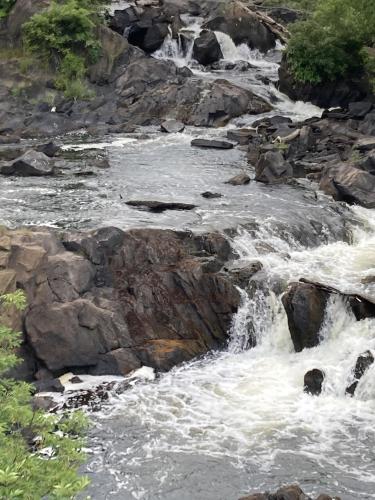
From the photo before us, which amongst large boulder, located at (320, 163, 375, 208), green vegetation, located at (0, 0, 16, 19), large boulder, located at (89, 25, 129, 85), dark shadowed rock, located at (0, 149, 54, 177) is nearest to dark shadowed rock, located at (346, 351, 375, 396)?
large boulder, located at (320, 163, 375, 208)

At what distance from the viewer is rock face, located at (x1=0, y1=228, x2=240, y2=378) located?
1916 centimetres

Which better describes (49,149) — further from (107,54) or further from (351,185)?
(351,185)

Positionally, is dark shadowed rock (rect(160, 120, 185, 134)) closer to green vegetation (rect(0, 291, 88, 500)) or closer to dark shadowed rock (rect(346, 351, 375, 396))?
dark shadowed rock (rect(346, 351, 375, 396))

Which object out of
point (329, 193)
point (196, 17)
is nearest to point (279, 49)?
point (196, 17)

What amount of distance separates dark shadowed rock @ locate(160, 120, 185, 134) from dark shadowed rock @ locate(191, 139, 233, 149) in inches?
134

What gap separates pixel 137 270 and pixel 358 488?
978cm

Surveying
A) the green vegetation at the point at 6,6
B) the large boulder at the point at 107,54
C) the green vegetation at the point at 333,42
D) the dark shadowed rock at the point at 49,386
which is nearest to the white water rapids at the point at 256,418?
the dark shadowed rock at the point at 49,386

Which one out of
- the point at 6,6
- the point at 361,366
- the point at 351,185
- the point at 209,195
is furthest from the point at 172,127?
the point at 361,366

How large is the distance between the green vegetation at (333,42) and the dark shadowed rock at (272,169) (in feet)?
38.0

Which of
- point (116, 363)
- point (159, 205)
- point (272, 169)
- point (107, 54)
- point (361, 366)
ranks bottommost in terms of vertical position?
point (116, 363)

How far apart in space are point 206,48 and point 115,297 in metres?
33.2

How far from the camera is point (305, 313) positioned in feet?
64.9

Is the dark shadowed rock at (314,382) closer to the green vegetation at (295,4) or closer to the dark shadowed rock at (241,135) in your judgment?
the dark shadowed rock at (241,135)

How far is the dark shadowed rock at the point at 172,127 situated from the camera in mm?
40531
